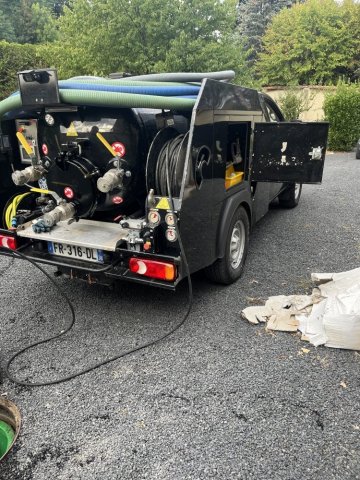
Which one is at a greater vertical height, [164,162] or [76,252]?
[164,162]

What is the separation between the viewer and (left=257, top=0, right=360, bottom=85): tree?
1079 inches

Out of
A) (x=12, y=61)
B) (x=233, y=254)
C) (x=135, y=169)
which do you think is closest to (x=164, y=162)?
(x=135, y=169)

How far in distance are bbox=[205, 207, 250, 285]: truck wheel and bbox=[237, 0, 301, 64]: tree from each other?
34.7 metres

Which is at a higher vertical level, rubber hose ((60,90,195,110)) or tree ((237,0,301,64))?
tree ((237,0,301,64))

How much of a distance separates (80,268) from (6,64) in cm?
1748

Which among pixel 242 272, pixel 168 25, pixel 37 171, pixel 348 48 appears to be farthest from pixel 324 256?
pixel 348 48

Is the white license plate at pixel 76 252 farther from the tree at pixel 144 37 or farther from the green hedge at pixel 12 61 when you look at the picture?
the green hedge at pixel 12 61

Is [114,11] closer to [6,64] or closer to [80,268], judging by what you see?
[6,64]

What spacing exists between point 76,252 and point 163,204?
3.16ft

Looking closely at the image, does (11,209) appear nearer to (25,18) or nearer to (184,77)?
(184,77)

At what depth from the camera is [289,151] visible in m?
4.10

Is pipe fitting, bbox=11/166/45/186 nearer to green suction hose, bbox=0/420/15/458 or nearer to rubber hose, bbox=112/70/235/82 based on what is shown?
rubber hose, bbox=112/70/235/82

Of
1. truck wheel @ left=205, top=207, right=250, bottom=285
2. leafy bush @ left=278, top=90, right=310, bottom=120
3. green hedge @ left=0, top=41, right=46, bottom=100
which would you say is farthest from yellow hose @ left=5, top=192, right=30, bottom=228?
leafy bush @ left=278, top=90, right=310, bottom=120

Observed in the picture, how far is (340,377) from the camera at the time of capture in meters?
2.73
